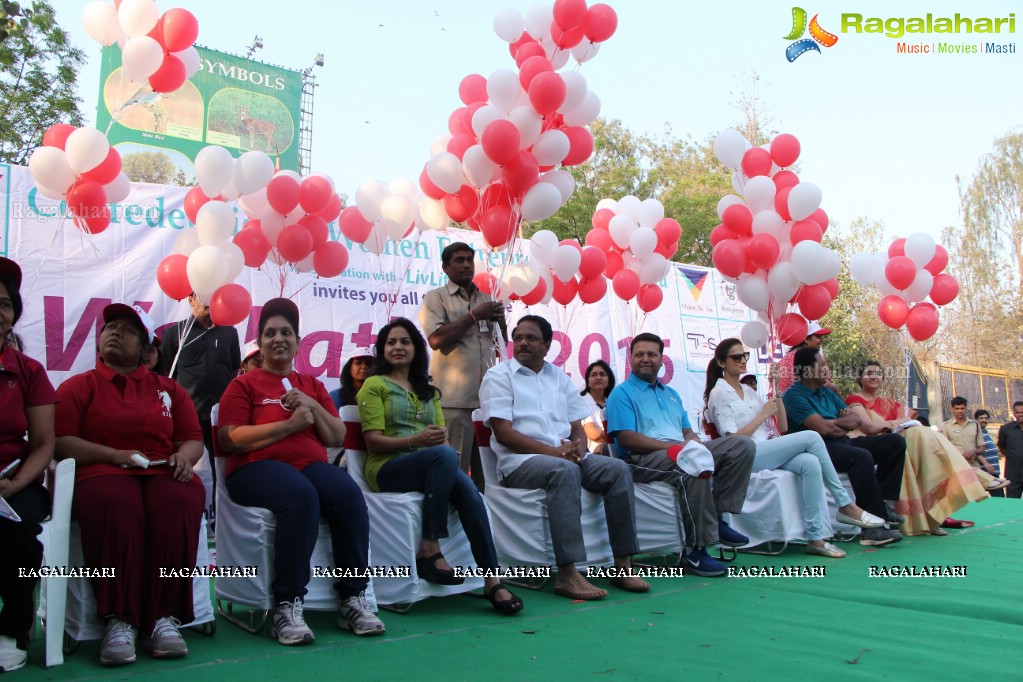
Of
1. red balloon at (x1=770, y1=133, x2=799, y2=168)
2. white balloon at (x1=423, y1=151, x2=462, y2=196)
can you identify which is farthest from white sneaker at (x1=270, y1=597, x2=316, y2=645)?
red balloon at (x1=770, y1=133, x2=799, y2=168)

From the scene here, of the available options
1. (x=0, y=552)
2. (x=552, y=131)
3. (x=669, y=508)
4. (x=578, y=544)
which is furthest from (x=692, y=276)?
(x=0, y=552)

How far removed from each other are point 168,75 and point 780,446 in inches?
171

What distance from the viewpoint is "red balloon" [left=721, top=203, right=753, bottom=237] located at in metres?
6.07

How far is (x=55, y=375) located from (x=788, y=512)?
480 centimetres

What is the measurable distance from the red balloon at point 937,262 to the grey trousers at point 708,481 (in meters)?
2.76

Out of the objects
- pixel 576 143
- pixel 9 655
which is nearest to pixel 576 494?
pixel 9 655

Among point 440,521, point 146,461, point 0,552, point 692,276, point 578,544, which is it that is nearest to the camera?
point 0,552

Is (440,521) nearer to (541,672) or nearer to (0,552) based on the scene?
(541,672)

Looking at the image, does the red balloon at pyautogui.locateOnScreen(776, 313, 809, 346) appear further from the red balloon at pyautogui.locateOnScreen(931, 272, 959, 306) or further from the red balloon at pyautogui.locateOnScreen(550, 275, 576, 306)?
the red balloon at pyautogui.locateOnScreen(550, 275, 576, 306)

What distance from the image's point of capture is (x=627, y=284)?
657cm

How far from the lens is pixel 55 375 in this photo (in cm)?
546

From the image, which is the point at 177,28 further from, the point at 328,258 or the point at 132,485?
the point at 132,485

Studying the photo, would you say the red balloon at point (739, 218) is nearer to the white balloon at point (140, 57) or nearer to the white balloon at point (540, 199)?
the white balloon at point (540, 199)

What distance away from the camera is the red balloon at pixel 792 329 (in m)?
6.03
